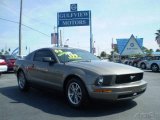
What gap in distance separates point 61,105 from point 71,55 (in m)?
1.52

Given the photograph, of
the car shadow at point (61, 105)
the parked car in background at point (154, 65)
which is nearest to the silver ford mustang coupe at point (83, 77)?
the car shadow at point (61, 105)

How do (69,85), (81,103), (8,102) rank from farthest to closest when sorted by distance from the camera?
(8,102) < (69,85) < (81,103)

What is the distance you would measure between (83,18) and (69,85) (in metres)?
19.3

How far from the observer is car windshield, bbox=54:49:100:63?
25.7 feet

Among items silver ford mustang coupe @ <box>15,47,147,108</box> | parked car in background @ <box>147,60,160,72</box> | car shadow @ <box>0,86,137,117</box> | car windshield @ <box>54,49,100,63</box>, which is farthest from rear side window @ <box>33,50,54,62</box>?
parked car in background @ <box>147,60,160,72</box>

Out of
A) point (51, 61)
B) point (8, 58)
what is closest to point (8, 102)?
point (51, 61)

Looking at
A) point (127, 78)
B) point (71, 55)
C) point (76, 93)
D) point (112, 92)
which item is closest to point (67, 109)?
point (76, 93)

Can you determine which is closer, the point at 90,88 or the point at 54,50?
the point at 90,88

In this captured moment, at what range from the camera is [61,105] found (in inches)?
289

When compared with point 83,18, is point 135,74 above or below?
below

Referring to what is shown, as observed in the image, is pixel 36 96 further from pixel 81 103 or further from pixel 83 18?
pixel 83 18

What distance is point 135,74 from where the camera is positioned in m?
6.84

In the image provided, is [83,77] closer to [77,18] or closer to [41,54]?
[41,54]

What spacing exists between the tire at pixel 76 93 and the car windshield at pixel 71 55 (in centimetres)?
92
